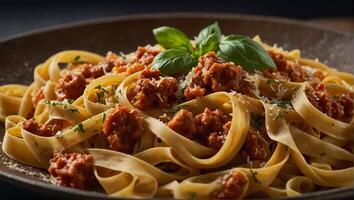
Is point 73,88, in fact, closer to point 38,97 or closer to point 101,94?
point 101,94

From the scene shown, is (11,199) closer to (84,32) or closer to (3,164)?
(3,164)

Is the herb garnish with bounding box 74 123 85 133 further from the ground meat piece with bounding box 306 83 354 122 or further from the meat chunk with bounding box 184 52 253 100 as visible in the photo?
the ground meat piece with bounding box 306 83 354 122

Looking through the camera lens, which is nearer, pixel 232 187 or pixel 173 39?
pixel 232 187

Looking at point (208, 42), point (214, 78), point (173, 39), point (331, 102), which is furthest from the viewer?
point (173, 39)

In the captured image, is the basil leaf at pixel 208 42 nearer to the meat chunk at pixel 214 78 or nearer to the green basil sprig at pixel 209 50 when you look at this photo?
the green basil sprig at pixel 209 50

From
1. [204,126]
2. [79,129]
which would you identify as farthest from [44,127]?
[204,126]

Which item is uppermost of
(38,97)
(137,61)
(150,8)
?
(137,61)

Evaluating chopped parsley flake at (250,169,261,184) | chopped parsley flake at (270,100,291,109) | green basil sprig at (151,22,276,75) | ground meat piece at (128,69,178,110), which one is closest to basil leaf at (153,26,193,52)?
green basil sprig at (151,22,276,75)

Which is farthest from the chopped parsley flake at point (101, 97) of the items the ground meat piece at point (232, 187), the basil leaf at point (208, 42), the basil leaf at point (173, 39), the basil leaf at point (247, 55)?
the ground meat piece at point (232, 187)
